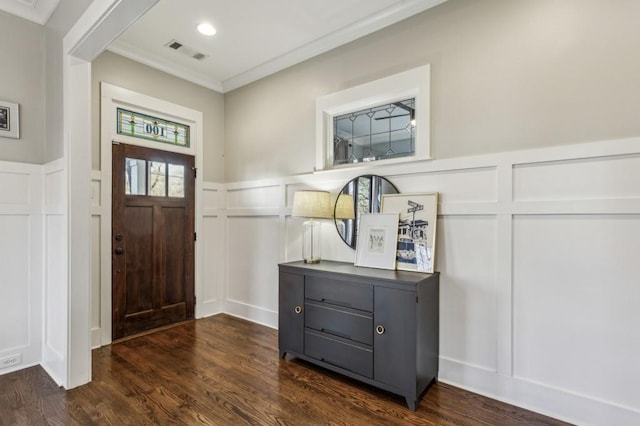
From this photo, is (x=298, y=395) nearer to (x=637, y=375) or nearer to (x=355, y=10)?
(x=637, y=375)

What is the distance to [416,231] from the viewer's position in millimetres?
2459

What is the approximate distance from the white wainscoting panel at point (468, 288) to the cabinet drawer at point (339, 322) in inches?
23.6

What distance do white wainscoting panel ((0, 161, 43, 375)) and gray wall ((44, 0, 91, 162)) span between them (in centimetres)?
28

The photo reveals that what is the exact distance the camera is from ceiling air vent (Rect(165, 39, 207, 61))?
10.3 ft

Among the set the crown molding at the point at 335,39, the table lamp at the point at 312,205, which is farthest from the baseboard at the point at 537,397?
the crown molding at the point at 335,39

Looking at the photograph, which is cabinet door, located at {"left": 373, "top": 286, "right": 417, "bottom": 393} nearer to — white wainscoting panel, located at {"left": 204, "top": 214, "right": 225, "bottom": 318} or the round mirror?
the round mirror

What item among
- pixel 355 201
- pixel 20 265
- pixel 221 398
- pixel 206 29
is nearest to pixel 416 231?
pixel 355 201

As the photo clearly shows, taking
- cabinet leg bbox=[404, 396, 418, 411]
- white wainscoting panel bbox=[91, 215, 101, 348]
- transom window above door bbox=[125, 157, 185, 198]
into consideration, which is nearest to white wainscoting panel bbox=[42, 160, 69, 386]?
white wainscoting panel bbox=[91, 215, 101, 348]

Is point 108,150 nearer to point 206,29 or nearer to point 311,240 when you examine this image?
point 206,29

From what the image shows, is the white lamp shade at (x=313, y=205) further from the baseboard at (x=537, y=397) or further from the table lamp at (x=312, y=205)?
the baseboard at (x=537, y=397)

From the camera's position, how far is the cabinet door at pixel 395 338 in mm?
2066

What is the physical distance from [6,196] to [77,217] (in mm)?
763

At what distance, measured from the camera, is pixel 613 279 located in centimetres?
183

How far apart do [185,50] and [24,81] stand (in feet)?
4.44
